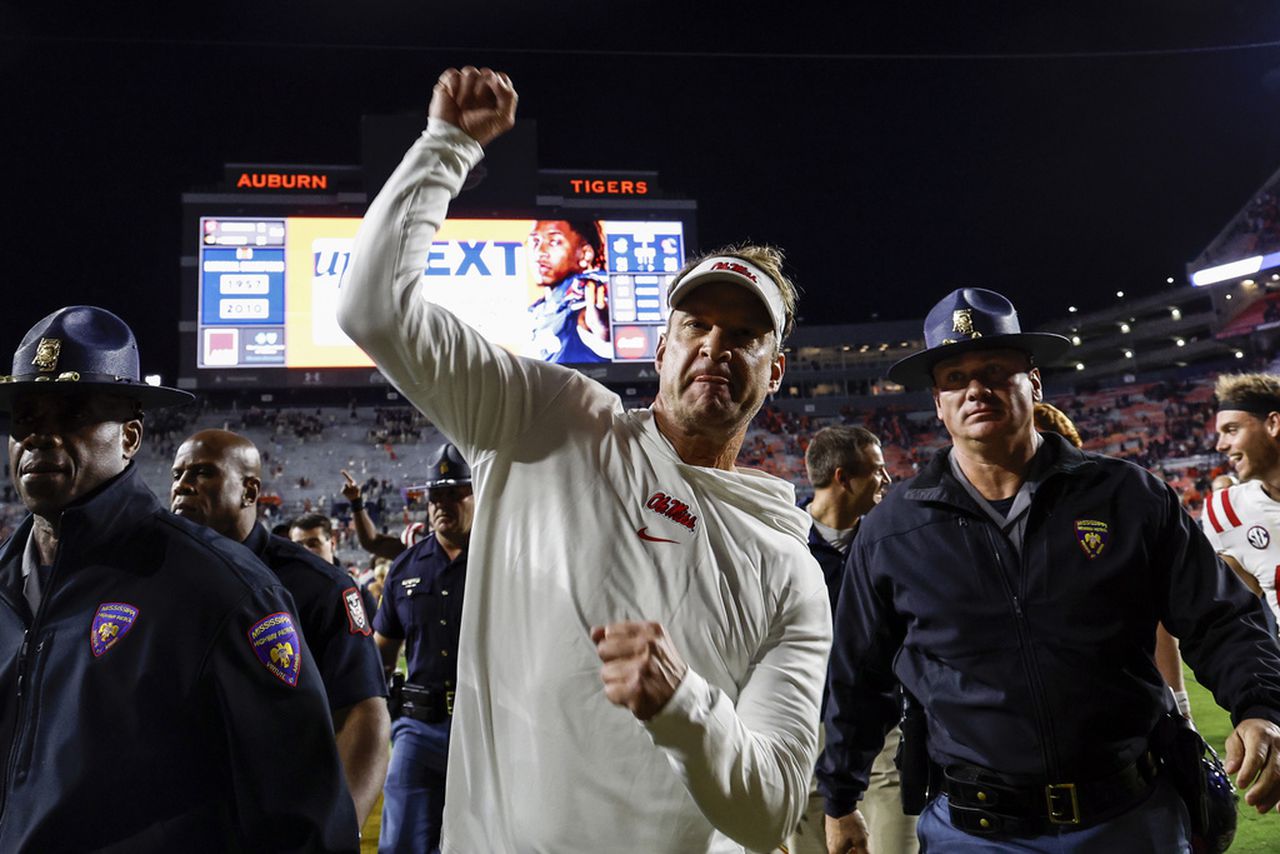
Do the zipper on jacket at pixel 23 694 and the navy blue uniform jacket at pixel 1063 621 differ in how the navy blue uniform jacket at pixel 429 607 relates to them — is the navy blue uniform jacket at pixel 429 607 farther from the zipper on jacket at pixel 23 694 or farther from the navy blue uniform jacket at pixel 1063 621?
the zipper on jacket at pixel 23 694

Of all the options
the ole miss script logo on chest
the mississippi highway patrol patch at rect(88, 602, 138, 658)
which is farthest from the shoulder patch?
the ole miss script logo on chest

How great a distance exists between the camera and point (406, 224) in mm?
1771

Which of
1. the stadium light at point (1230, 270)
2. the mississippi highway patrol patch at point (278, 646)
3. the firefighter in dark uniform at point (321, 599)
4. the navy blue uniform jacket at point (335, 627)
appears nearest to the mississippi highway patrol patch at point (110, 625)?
the mississippi highway patrol patch at point (278, 646)

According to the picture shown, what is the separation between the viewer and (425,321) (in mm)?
1830

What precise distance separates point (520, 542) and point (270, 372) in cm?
2864

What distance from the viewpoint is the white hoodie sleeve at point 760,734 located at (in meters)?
1.44

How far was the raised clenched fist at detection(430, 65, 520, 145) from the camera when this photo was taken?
6.20ft

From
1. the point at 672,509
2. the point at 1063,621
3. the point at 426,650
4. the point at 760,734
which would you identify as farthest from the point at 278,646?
the point at 426,650

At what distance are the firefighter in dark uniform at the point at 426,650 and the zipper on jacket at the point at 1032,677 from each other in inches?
104

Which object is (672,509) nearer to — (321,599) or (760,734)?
(760,734)

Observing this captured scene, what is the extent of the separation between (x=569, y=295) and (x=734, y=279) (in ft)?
88.0

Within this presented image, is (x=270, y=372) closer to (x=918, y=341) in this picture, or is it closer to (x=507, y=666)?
(x=507, y=666)

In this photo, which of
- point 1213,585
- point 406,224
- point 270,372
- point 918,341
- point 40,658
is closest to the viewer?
point 406,224

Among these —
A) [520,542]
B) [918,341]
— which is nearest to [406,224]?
[520,542]
